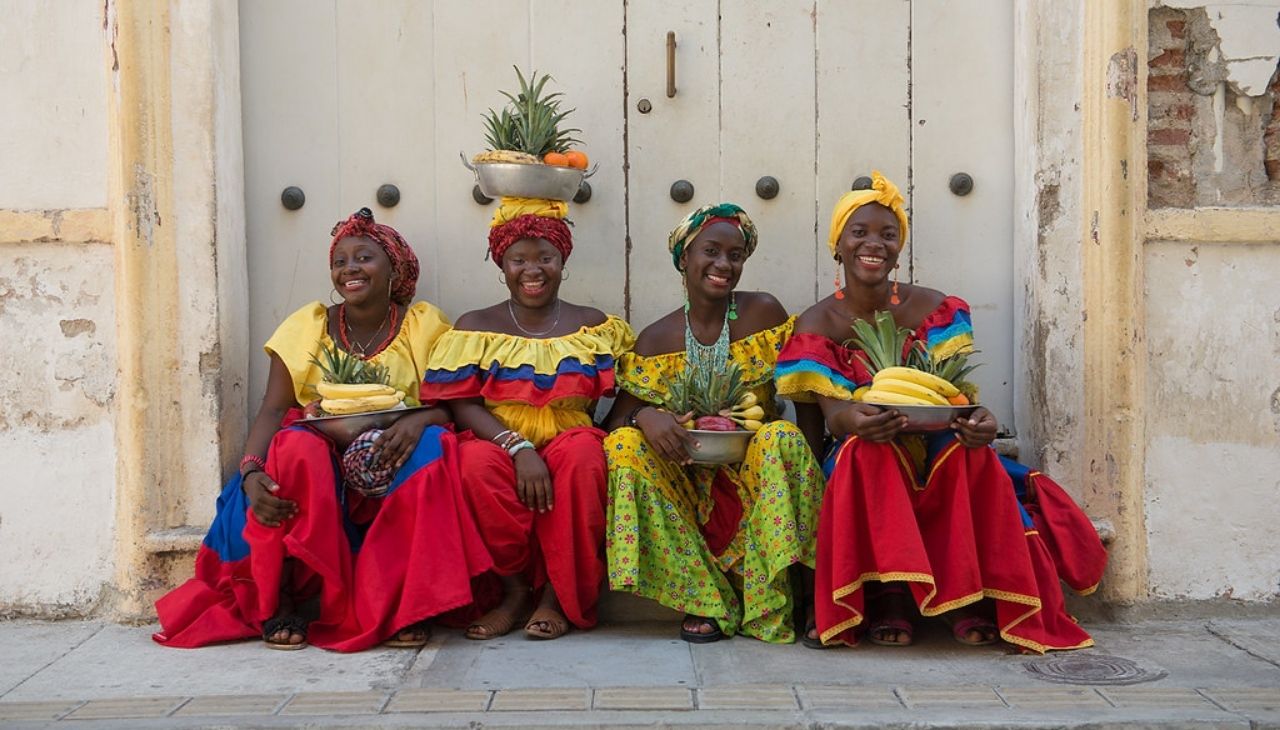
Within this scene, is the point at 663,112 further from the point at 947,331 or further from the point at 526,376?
the point at 947,331

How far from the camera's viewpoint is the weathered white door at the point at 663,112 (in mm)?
5012

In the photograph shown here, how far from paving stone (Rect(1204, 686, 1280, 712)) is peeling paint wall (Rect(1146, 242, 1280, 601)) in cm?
88

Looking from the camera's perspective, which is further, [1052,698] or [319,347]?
[319,347]

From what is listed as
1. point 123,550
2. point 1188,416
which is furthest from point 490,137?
point 1188,416

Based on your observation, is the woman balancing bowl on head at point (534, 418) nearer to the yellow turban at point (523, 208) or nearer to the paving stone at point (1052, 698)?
the yellow turban at point (523, 208)

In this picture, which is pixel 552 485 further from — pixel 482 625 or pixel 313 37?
pixel 313 37

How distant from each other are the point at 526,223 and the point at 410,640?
1.49 metres

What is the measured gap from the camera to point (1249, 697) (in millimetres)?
3557

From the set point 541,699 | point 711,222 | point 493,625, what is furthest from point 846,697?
point 711,222

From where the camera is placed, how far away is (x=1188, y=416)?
4527 millimetres

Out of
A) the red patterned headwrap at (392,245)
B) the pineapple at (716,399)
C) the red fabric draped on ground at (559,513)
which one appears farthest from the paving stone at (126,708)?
the pineapple at (716,399)

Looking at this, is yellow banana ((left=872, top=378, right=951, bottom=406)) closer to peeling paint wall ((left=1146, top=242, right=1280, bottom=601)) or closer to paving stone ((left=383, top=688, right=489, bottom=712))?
peeling paint wall ((left=1146, top=242, right=1280, bottom=601))

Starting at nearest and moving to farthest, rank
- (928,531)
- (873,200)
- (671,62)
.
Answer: (928,531)
(873,200)
(671,62)

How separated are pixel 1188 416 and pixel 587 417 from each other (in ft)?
6.93
